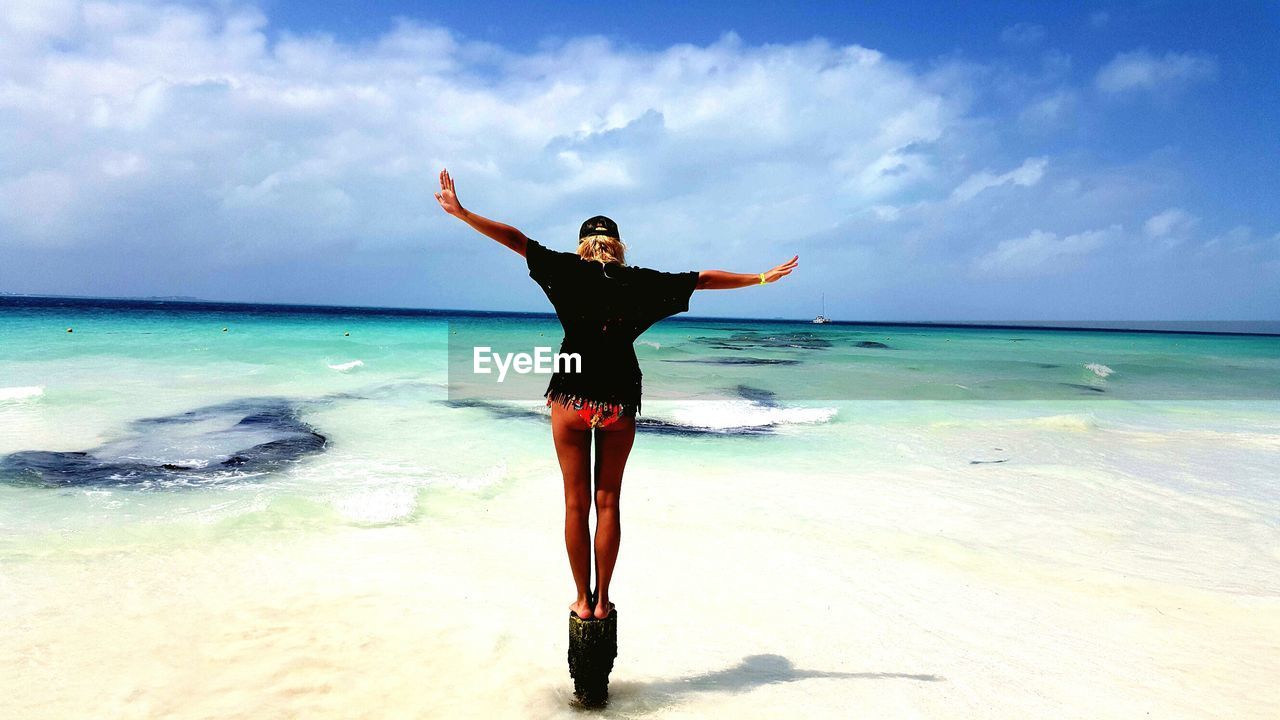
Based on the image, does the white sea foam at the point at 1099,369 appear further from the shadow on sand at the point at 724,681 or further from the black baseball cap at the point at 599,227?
the black baseball cap at the point at 599,227

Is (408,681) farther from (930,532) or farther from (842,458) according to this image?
(842,458)

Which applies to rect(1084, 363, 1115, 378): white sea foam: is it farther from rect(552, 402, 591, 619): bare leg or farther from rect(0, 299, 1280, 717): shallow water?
rect(552, 402, 591, 619): bare leg

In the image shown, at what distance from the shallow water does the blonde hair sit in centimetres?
234

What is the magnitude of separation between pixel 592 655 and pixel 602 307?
1774 millimetres

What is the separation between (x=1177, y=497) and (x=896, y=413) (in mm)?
7341

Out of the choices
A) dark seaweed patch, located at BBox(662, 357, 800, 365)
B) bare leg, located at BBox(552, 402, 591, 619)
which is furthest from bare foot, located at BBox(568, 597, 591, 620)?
dark seaweed patch, located at BBox(662, 357, 800, 365)

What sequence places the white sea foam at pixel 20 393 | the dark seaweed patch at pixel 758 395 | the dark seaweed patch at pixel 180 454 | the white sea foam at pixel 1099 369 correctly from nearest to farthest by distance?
the dark seaweed patch at pixel 180 454, the white sea foam at pixel 20 393, the dark seaweed patch at pixel 758 395, the white sea foam at pixel 1099 369

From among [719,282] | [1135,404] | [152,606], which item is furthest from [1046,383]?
[152,606]

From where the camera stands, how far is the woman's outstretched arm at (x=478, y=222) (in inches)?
123

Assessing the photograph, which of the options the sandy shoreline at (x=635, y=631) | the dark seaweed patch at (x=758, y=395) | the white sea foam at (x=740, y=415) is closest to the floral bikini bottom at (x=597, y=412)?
the sandy shoreline at (x=635, y=631)

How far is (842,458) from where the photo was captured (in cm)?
1012

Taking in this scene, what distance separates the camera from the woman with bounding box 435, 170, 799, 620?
3.29 m

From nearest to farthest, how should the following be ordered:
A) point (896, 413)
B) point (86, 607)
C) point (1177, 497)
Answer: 1. point (86, 607)
2. point (1177, 497)
3. point (896, 413)

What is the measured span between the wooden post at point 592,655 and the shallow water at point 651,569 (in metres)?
0.16
